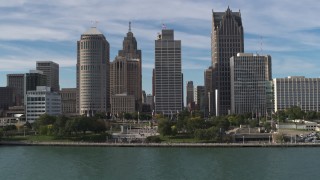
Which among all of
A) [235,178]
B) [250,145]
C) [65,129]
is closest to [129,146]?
[65,129]

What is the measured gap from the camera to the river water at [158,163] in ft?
252

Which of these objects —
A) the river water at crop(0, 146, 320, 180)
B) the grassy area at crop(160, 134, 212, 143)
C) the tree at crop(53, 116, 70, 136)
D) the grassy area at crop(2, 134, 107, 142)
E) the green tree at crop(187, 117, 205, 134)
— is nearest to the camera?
the river water at crop(0, 146, 320, 180)

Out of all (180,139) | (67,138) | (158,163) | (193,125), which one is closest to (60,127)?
(67,138)

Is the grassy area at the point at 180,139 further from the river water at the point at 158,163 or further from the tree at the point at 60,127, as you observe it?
the tree at the point at 60,127

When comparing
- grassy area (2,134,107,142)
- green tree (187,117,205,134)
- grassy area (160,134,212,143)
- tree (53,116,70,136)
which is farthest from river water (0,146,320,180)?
green tree (187,117,205,134)

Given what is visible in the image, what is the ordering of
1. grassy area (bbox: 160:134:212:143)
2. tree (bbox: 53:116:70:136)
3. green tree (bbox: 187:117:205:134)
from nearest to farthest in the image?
1. grassy area (bbox: 160:134:212:143)
2. tree (bbox: 53:116:70:136)
3. green tree (bbox: 187:117:205:134)

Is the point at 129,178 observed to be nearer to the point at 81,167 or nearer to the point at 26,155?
the point at 81,167

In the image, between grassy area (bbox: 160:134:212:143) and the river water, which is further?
grassy area (bbox: 160:134:212:143)

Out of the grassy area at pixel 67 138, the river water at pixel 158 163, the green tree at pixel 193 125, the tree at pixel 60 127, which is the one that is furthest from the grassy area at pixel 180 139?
the tree at pixel 60 127

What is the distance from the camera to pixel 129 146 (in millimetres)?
122062

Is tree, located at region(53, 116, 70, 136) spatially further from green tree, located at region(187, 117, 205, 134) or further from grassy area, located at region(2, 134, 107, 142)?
green tree, located at region(187, 117, 205, 134)

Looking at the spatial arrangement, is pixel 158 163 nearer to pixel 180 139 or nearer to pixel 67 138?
pixel 180 139

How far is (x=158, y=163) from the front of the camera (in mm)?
89438

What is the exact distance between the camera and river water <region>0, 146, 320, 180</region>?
7681 cm
